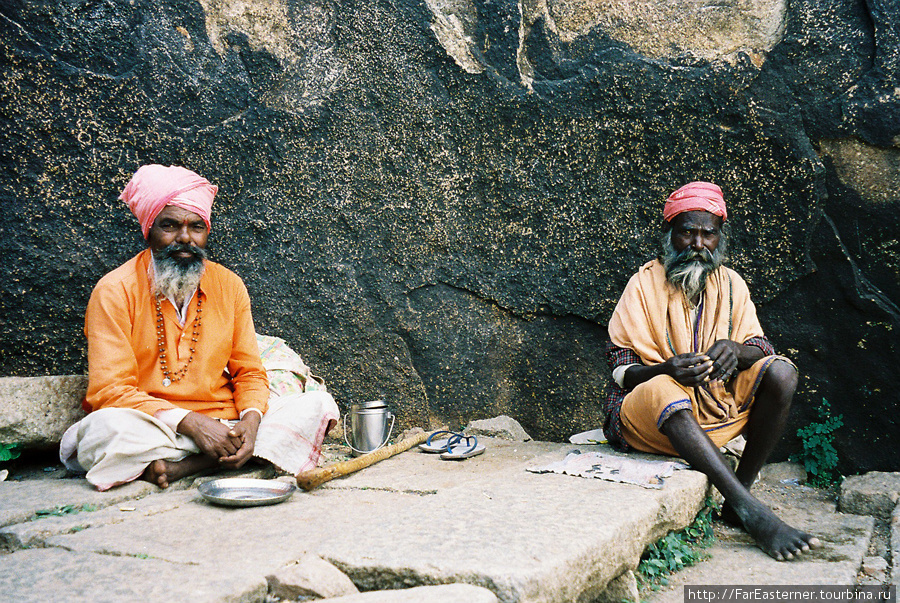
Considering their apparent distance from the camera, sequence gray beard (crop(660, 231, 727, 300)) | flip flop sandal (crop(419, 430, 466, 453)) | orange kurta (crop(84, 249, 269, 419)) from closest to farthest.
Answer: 1. orange kurta (crop(84, 249, 269, 419))
2. gray beard (crop(660, 231, 727, 300))
3. flip flop sandal (crop(419, 430, 466, 453))

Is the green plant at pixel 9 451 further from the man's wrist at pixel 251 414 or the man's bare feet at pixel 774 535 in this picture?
the man's bare feet at pixel 774 535

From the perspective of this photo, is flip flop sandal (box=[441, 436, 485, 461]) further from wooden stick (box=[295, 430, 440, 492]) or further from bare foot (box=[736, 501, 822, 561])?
bare foot (box=[736, 501, 822, 561])

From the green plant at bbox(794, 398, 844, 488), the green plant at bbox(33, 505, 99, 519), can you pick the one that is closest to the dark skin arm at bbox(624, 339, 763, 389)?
the green plant at bbox(794, 398, 844, 488)

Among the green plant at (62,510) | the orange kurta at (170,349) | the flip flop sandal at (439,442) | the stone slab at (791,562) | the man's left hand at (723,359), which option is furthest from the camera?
the flip flop sandal at (439,442)

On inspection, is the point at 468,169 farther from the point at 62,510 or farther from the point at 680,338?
the point at 62,510

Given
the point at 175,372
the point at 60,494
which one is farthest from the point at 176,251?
the point at 60,494

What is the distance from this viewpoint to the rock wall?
3.94m

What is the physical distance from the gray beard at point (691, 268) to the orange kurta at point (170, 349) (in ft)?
7.29

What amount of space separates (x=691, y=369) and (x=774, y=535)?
788 mm

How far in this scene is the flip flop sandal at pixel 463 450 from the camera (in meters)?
3.97

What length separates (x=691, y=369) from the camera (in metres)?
3.33

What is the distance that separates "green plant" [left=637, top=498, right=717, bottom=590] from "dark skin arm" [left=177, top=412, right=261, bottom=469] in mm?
1846

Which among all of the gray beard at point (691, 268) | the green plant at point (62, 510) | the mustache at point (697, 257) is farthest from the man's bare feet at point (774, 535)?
the green plant at point (62, 510)

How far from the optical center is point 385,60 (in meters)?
4.45
